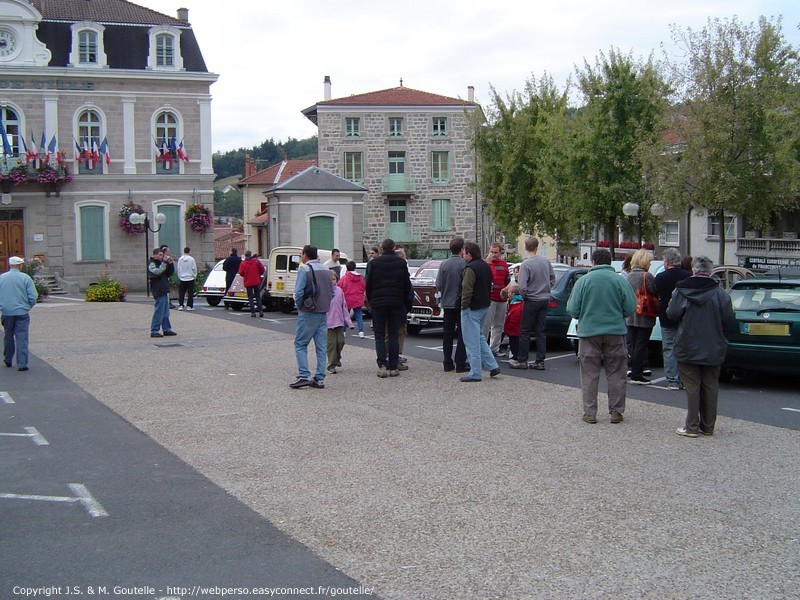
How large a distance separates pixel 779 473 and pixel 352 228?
33569 mm

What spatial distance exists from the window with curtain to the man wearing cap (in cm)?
2446

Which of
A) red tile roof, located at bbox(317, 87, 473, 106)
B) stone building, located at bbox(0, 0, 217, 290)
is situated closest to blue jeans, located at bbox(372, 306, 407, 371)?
stone building, located at bbox(0, 0, 217, 290)

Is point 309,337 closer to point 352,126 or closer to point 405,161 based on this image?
point 405,161

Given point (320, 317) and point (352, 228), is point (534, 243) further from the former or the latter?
point (352, 228)

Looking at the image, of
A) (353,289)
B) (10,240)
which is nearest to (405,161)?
(10,240)

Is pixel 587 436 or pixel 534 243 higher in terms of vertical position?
pixel 534 243

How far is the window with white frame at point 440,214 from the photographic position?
53.4m

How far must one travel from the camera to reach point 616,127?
27297 mm

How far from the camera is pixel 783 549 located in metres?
5.46

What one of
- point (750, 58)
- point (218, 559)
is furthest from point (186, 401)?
point (750, 58)

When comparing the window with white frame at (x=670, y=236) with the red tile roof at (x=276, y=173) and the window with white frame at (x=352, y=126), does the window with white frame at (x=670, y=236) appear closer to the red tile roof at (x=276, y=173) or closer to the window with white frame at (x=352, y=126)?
the window with white frame at (x=352, y=126)

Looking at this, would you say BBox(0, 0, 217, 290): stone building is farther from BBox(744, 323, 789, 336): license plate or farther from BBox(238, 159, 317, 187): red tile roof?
BBox(744, 323, 789, 336): license plate

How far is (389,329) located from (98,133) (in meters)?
28.4

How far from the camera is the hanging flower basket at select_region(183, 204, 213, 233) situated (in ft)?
125
